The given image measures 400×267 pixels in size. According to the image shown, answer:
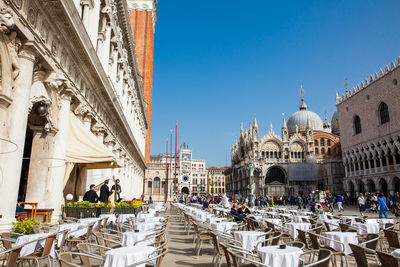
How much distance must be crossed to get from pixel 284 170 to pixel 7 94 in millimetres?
57653

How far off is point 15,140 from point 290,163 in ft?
190

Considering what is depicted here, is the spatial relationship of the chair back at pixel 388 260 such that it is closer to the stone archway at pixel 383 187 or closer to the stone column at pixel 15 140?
the stone column at pixel 15 140

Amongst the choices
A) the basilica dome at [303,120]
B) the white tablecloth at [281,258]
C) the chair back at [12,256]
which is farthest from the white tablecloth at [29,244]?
the basilica dome at [303,120]

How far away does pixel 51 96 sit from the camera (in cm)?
913

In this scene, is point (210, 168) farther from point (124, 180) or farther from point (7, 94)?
point (7, 94)

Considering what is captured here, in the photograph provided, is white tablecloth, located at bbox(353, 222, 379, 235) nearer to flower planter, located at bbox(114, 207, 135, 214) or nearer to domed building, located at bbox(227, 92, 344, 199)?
flower planter, located at bbox(114, 207, 135, 214)

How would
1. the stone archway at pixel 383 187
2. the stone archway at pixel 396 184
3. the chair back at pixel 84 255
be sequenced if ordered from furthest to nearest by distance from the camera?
the stone archway at pixel 383 187
the stone archway at pixel 396 184
the chair back at pixel 84 255

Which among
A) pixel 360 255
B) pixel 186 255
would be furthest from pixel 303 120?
pixel 360 255

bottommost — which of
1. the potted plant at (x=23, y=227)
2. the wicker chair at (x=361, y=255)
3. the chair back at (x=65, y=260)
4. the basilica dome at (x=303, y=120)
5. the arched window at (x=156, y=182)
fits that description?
the wicker chair at (x=361, y=255)

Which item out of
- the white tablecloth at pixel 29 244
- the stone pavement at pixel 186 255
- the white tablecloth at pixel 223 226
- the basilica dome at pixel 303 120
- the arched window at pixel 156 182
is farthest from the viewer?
the basilica dome at pixel 303 120

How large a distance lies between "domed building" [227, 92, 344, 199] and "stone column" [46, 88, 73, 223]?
151 feet

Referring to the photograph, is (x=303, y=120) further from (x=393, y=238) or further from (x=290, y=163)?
(x=393, y=238)

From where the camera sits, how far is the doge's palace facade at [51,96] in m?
6.71

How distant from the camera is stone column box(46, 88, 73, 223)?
9.16 meters
